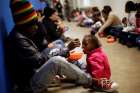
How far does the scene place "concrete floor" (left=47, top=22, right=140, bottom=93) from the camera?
11.4 ft

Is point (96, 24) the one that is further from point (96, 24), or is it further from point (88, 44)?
point (88, 44)

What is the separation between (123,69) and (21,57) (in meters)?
1.65

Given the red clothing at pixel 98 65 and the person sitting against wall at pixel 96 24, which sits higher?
the person sitting against wall at pixel 96 24

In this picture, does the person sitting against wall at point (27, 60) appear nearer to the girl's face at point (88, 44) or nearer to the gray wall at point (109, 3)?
the girl's face at point (88, 44)

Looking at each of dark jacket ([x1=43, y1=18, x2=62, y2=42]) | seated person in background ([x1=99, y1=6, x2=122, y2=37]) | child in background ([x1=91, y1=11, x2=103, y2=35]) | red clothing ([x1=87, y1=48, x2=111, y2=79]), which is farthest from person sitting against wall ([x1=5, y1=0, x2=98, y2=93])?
child in background ([x1=91, y1=11, x2=103, y2=35])

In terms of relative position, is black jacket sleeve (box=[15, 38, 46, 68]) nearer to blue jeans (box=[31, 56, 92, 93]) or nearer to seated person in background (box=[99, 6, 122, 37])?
blue jeans (box=[31, 56, 92, 93])

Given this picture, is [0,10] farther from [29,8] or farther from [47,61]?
[47,61]

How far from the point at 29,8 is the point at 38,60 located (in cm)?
56

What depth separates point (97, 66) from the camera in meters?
3.46

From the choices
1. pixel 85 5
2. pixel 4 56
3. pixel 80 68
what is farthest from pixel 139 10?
pixel 85 5

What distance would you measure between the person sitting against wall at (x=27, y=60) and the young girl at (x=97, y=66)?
0.53 feet

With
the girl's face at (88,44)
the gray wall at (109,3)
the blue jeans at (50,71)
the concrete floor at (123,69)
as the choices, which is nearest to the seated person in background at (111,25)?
the concrete floor at (123,69)

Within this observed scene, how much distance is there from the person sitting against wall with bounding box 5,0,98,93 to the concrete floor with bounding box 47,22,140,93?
208mm

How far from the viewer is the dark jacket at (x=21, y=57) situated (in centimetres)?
310
